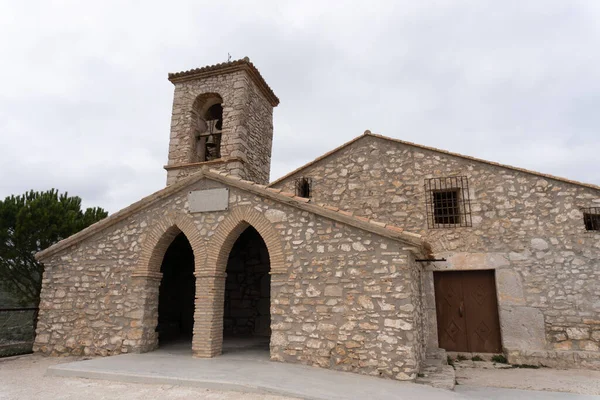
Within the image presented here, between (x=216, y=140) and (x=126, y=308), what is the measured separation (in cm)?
551

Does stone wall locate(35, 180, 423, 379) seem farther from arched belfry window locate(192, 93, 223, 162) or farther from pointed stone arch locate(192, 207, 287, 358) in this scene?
arched belfry window locate(192, 93, 223, 162)

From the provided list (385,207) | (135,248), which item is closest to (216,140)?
(135,248)

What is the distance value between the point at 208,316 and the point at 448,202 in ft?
19.7

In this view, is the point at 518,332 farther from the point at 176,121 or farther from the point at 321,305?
the point at 176,121

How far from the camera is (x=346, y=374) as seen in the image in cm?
593

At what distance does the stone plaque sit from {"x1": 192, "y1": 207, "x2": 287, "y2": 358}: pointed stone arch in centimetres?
31

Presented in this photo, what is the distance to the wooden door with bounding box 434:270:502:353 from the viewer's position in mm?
8539

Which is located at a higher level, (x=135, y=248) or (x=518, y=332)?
(x=135, y=248)

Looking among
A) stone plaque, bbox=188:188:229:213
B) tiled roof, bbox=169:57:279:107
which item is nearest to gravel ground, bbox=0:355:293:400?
stone plaque, bbox=188:188:229:213

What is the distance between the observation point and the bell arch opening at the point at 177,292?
33.7 ft

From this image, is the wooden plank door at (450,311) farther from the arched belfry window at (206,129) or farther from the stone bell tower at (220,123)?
the arched belfry window at (206,129)

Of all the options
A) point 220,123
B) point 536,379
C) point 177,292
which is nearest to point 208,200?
point 177,292

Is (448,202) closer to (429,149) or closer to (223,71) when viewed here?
(429,149)

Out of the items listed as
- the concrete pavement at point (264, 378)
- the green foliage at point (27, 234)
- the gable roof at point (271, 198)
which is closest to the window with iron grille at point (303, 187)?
the gable roof at point (271, 198)
